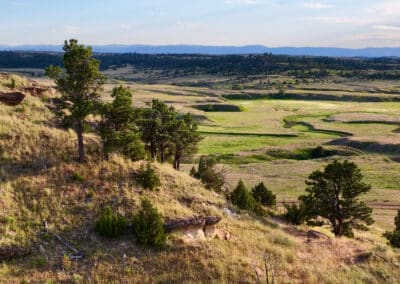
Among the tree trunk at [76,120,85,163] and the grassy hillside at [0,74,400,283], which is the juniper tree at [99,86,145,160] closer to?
the grassy hillside at [0,74,400,283]

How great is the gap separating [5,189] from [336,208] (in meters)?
22.3

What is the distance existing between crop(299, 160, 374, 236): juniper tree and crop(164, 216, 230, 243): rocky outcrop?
9912mm

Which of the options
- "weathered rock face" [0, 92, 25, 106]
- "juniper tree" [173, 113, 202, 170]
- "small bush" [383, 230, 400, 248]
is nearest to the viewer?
"small bush" [383, 230, 400, 248]

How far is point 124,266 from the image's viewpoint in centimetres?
1933

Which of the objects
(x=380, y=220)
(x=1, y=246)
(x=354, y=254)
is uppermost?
(x=1, y=246)

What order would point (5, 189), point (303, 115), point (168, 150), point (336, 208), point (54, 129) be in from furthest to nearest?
point (303, 115)
point (168, 150)
point (336, 208)
point (54, 129)
point (5, 189)

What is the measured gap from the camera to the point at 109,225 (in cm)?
2128

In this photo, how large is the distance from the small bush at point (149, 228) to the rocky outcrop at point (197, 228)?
1325mm

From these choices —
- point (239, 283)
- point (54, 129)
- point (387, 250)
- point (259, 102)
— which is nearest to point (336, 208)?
point (387, 250)

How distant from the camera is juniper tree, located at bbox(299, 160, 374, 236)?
3027cm

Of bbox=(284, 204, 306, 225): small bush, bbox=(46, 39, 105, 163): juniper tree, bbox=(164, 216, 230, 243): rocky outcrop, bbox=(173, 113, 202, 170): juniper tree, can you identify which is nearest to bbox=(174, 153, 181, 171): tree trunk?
bbox=(173, 113, 202, 170): juniper tree

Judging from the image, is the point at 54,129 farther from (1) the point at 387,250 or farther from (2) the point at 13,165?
(1) the point at 387,250

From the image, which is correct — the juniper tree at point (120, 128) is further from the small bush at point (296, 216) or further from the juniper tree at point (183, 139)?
the small bush at point (296, 216)

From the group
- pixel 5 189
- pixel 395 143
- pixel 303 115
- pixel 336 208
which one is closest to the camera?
pixel 5 189
